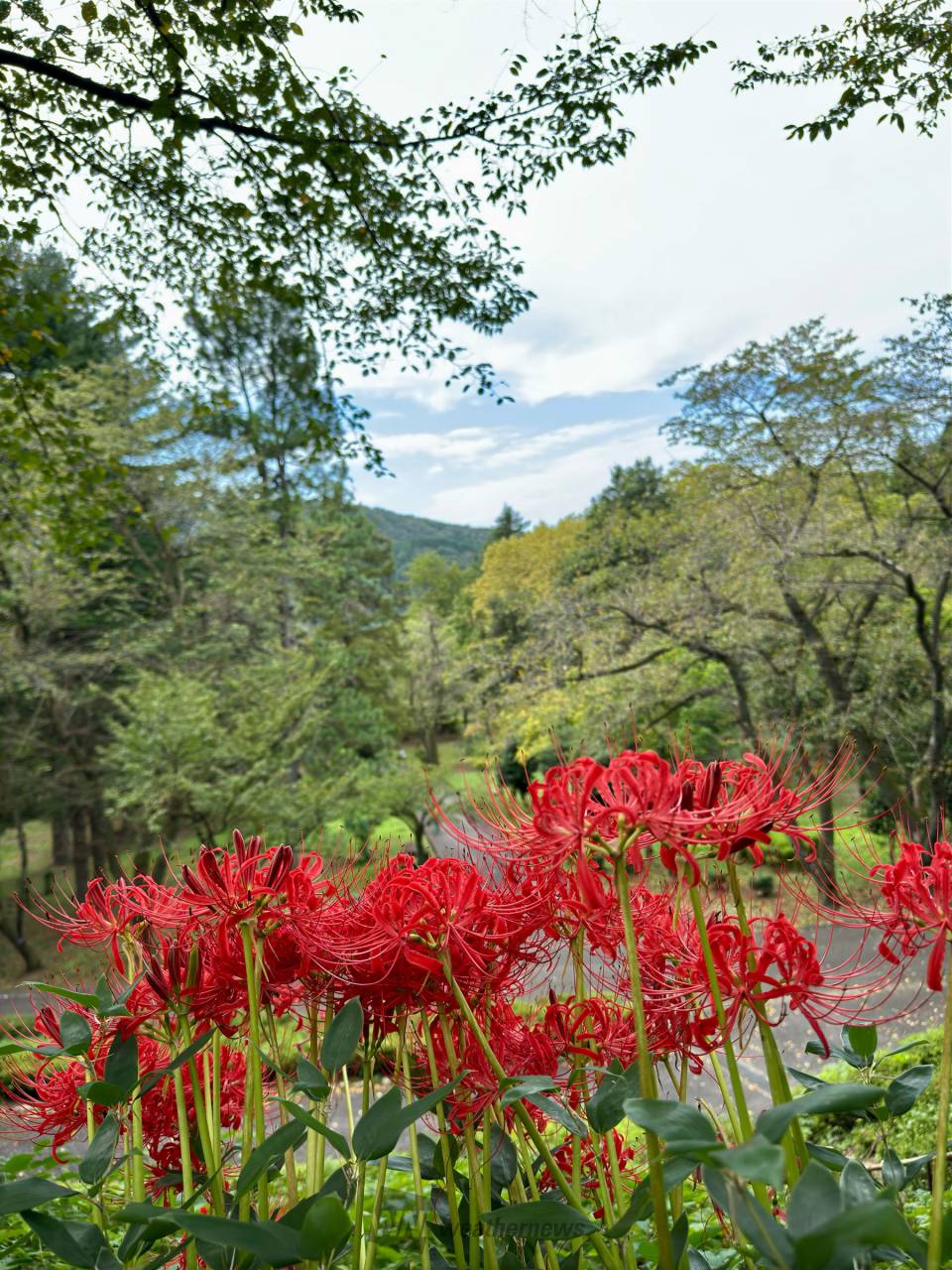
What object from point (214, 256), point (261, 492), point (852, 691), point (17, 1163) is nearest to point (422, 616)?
point (261, 492)

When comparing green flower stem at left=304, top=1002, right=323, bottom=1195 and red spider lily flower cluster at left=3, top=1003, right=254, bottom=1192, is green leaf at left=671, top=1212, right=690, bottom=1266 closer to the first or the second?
green flower stem at left=304, top=1002, right=323, bottom=1195

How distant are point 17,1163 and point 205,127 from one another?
4379 millimetres

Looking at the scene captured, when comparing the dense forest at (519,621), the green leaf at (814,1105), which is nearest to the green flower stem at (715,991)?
the green leaf at (814,1105)

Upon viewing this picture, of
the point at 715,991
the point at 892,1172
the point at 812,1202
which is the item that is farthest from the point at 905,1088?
the point at 812,1202

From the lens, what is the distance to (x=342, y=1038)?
83cm

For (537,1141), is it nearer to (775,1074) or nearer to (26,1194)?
(775,1074)

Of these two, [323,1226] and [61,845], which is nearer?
[323,1226]

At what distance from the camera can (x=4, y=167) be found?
4.48 meters

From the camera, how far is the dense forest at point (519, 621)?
32.1ft

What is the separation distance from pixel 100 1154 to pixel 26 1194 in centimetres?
13

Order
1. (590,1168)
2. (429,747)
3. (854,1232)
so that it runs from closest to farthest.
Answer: (854,1232) → (590,1168) → (429,747)

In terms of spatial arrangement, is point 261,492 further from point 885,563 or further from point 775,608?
point 885,563

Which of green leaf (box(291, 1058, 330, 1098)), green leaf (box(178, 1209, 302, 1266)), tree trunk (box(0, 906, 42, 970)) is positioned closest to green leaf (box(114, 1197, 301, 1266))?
green leaf (box(178, 1209, 302, 1266))

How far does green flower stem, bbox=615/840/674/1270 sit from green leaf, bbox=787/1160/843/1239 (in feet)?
0.56
